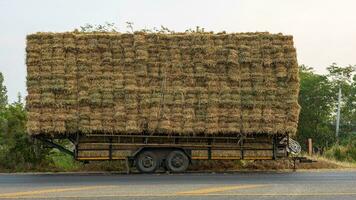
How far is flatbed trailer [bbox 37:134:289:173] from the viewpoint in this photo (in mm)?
19766

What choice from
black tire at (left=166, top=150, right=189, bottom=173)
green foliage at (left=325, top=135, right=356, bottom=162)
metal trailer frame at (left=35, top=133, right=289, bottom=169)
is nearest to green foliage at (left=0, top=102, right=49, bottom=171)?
metal trailer frame at (left=35, top=133, right=289, bottom=169)

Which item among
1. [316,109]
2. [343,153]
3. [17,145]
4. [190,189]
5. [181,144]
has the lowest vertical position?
[343,153]

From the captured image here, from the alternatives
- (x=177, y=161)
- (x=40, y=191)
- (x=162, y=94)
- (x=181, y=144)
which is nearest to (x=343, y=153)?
(x=181, y=144)

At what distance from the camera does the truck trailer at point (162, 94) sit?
19.6 m

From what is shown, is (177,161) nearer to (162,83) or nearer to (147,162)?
(147,162)

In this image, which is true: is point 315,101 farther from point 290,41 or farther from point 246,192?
point 246,192

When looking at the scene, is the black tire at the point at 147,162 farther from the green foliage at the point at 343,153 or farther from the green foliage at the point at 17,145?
the green foliage at the point at 343,153

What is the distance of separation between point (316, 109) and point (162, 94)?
2665 centimetres

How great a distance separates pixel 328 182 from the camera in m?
14.6

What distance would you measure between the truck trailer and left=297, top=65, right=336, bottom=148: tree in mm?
22873

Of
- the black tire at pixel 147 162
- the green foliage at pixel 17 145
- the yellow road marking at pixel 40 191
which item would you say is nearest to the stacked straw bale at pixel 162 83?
the black tire at pixel 147 162

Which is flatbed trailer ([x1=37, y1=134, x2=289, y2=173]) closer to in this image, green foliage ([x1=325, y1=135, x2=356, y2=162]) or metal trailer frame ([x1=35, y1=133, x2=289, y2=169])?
metal trailer frame ([x1=35, y1=133, x2=289, y2=169])

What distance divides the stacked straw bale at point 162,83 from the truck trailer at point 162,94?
0.10 ft

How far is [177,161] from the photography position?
19906 millimetres
